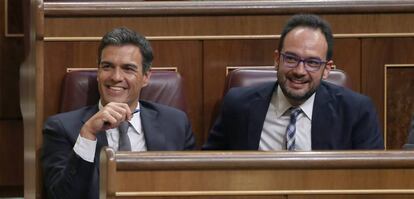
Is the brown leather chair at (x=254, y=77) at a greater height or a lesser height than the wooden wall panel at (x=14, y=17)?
lesser

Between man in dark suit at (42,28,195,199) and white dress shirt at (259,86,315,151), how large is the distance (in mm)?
106

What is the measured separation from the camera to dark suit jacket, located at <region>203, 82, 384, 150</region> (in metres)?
1.38

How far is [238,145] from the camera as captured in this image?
141cm

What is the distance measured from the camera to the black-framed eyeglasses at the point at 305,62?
136cm

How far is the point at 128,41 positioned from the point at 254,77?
214mm

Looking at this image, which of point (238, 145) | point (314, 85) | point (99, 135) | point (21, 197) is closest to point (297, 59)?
point (314, 85)

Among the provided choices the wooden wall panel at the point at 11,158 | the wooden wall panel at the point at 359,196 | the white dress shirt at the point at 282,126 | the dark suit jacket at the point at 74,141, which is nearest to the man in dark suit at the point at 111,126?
the dark suit jacket at the point at 74,141

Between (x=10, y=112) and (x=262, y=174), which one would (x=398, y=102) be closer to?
(x=262, y=174)

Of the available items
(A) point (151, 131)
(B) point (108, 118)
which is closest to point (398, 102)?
(A) point (151, 131)

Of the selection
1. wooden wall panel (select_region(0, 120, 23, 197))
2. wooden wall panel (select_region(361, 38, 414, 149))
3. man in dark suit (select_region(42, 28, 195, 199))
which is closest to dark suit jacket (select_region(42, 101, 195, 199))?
man in dark suit (select_region(42, 28, 195, 199))

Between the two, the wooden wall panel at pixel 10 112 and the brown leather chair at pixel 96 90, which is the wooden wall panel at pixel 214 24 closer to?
the brown leather chair at pixel 96 90

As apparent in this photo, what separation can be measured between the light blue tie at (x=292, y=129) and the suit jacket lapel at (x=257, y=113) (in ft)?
0.14

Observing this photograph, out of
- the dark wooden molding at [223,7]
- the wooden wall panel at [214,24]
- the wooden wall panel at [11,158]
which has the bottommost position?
the wooden wall panel at [11,158]

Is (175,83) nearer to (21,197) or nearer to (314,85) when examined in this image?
(314,85)
